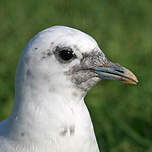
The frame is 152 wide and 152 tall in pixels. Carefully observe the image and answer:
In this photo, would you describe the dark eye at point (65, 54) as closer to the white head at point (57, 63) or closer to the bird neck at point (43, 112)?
the white head at point (57, 63)

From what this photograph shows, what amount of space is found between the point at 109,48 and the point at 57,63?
307 centimetres

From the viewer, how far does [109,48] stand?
19.4 ft

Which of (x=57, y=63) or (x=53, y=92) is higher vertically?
(x=57, y=63)

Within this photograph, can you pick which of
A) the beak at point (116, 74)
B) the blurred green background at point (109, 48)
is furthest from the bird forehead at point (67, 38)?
the blurred green background at point (109, 48)

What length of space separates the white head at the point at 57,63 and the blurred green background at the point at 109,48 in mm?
1653

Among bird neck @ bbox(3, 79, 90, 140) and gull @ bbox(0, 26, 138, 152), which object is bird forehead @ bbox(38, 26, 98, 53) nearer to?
gull @ bbox(0, 26, 138, 152)

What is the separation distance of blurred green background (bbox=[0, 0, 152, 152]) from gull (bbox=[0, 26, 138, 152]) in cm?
156

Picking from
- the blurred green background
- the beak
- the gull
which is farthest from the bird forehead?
the blurred green background

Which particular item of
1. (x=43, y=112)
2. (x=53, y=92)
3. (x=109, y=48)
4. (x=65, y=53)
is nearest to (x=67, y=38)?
(x=65, y=53)

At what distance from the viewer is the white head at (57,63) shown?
2.87m

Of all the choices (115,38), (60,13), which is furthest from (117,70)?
(60,13)

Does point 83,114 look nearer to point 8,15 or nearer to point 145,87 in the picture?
point 145,87

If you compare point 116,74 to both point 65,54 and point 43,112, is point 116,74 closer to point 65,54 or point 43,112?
point 65,54

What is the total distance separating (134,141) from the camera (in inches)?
179
